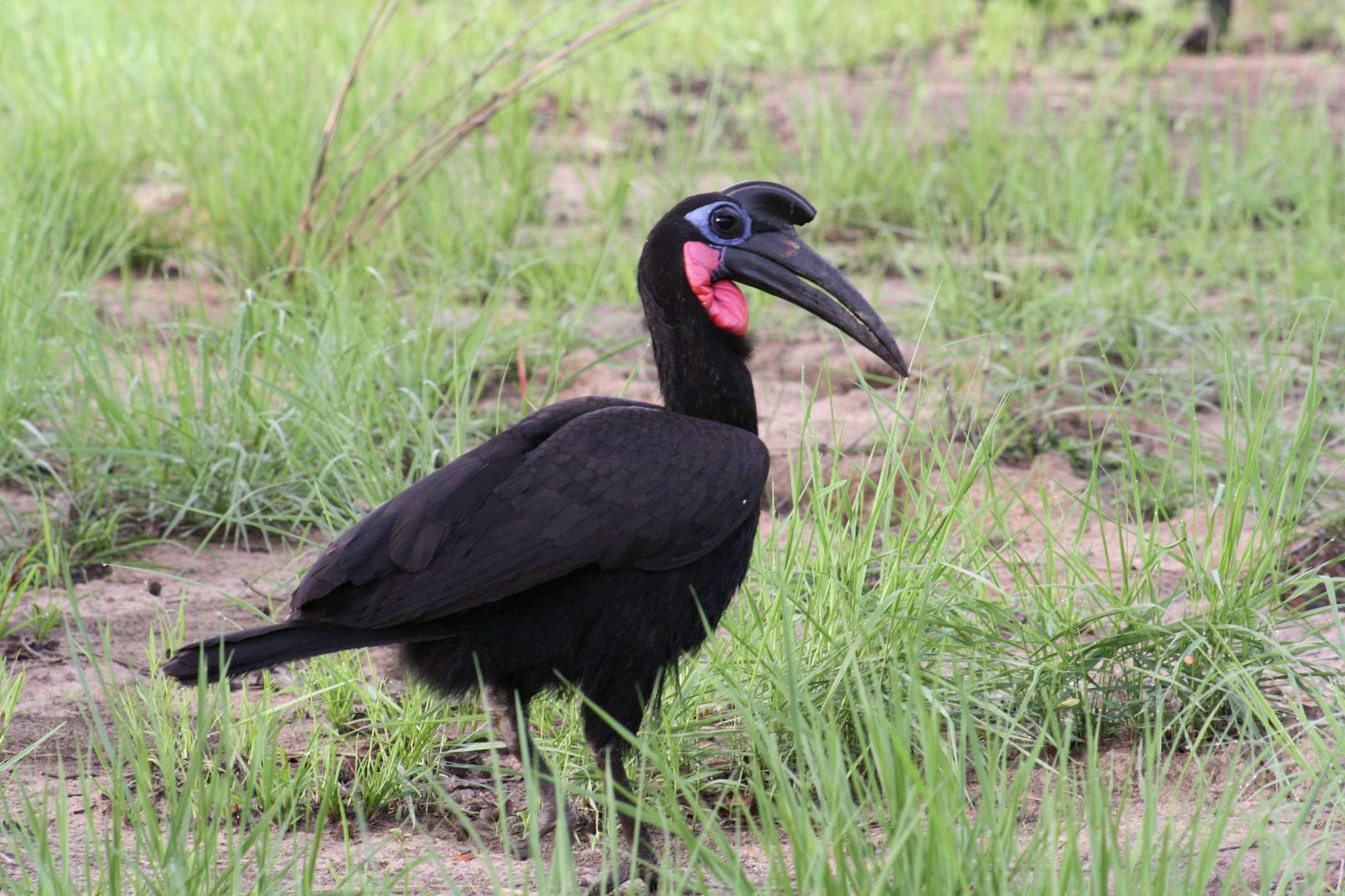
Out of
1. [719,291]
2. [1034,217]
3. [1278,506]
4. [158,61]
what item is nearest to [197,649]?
[719,291]

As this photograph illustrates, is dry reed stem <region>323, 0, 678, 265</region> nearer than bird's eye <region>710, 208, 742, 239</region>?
No

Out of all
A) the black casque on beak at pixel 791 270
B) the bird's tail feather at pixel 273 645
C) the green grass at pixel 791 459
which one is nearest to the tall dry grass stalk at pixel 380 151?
the green grass at pixel 791 459

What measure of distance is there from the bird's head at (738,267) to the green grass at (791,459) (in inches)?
10.1

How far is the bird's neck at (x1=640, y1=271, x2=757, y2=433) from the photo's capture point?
258 cm

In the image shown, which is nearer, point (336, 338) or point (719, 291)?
point (719, 291)

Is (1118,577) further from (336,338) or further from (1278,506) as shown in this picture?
(336,338)

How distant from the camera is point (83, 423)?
3.51 metres

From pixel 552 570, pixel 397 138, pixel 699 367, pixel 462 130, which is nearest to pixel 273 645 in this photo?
pixel 552 570

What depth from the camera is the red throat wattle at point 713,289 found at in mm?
2598

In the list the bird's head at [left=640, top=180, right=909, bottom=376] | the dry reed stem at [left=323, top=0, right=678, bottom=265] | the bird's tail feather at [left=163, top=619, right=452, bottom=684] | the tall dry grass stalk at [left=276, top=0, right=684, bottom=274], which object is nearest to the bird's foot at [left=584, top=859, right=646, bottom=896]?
the bird's tail feather at [left=163, top=619, right=452, bottom=684]

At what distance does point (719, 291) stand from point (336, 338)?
141 cm

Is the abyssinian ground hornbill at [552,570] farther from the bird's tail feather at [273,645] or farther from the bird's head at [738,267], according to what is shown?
the bird's head at [738,267]

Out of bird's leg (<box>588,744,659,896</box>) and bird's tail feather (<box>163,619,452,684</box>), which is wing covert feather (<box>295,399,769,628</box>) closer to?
bird's tail feather (<box>163,619,452,684</box>)

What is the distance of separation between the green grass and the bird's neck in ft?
0.73
